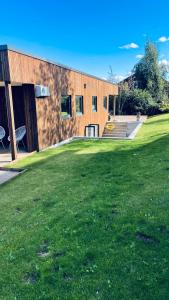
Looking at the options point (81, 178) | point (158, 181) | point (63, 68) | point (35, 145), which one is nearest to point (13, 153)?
point (35, 145)

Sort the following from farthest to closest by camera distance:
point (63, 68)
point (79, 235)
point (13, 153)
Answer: point (63, 68) < point (13, 153) < point (79, 235)

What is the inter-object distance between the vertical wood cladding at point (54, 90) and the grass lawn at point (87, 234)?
3288 mm

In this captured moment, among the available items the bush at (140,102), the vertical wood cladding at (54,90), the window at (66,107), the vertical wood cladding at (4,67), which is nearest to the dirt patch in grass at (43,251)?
the vertical wood cladding at (4,67)

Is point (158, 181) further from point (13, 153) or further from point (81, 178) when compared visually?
point (13, 153)

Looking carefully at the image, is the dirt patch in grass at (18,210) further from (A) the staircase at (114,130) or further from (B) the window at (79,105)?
(A) the staircase at (114,130)

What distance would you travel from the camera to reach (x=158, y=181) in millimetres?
5449

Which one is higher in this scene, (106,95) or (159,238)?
(106,95)

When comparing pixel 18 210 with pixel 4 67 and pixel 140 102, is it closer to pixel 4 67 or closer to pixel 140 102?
pixel 4 67

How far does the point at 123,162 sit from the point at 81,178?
1712 mm

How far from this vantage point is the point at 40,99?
30.7 feet

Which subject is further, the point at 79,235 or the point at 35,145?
the point at 35,145

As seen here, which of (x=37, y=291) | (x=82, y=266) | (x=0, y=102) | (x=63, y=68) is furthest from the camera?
(x=63, y=68)

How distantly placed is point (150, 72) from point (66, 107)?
24415 millimetres

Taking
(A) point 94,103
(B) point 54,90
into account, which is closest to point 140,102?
(A) point 94,103
